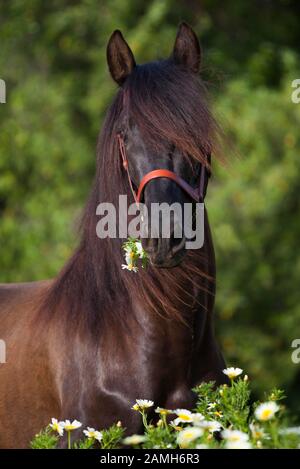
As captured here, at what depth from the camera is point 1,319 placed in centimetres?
450

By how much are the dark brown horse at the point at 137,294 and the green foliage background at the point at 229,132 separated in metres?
6.45

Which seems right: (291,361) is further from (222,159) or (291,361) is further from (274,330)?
(222,159)

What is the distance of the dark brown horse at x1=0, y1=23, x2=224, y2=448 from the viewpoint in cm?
344

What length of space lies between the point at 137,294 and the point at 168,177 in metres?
0.59

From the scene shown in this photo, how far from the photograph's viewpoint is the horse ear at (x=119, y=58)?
12.2 feet

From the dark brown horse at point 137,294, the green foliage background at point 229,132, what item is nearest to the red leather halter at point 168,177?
the dark brown horse at point 137,294

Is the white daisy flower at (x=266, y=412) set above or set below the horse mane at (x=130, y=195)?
below

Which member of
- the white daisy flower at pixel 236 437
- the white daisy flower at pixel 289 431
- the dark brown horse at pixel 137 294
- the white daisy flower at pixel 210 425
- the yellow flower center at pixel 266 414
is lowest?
the white daisy flower at pixel 236 437

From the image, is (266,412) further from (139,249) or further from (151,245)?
(139,249)

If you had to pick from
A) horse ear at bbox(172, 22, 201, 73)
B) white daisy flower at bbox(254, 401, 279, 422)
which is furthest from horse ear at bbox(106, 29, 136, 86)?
white daisy flower at bbox(254, 401, 279, 422)

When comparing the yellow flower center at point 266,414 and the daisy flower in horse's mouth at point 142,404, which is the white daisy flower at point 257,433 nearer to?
the yellow flower center at point 266,414

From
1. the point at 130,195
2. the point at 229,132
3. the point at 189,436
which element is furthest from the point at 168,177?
the point at 229,132
